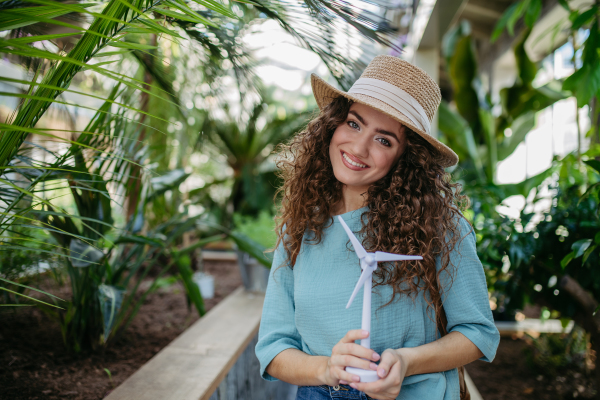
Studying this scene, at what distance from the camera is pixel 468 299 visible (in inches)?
43.4

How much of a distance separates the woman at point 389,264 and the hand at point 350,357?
4.2 inches

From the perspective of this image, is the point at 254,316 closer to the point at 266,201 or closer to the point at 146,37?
the point at 146,37

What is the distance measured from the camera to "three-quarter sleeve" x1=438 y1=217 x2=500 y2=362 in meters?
1.09

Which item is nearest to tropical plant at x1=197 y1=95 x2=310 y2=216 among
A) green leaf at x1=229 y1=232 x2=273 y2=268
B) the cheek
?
green leaf at x1=229 y1=232 x2=273 y2=268

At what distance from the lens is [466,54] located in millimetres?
4332

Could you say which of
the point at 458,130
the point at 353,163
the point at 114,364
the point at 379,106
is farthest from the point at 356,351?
the point at 458,130

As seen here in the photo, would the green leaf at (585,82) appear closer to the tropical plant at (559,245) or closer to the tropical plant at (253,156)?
the tropical plant at (559,245)

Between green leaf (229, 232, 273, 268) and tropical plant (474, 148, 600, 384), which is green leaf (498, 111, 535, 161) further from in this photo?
green leaf (229, 232, 273, 268)

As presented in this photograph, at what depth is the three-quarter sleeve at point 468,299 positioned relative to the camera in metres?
1.09

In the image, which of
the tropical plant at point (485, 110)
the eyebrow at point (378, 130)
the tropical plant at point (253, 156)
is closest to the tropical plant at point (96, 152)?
the eyebrow at point (378, 130)

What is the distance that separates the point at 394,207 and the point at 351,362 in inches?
19.2

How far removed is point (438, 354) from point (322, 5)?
1.12m

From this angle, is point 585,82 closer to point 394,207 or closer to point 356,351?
point 394,207

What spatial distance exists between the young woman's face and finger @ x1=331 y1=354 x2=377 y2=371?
19.7 inches
